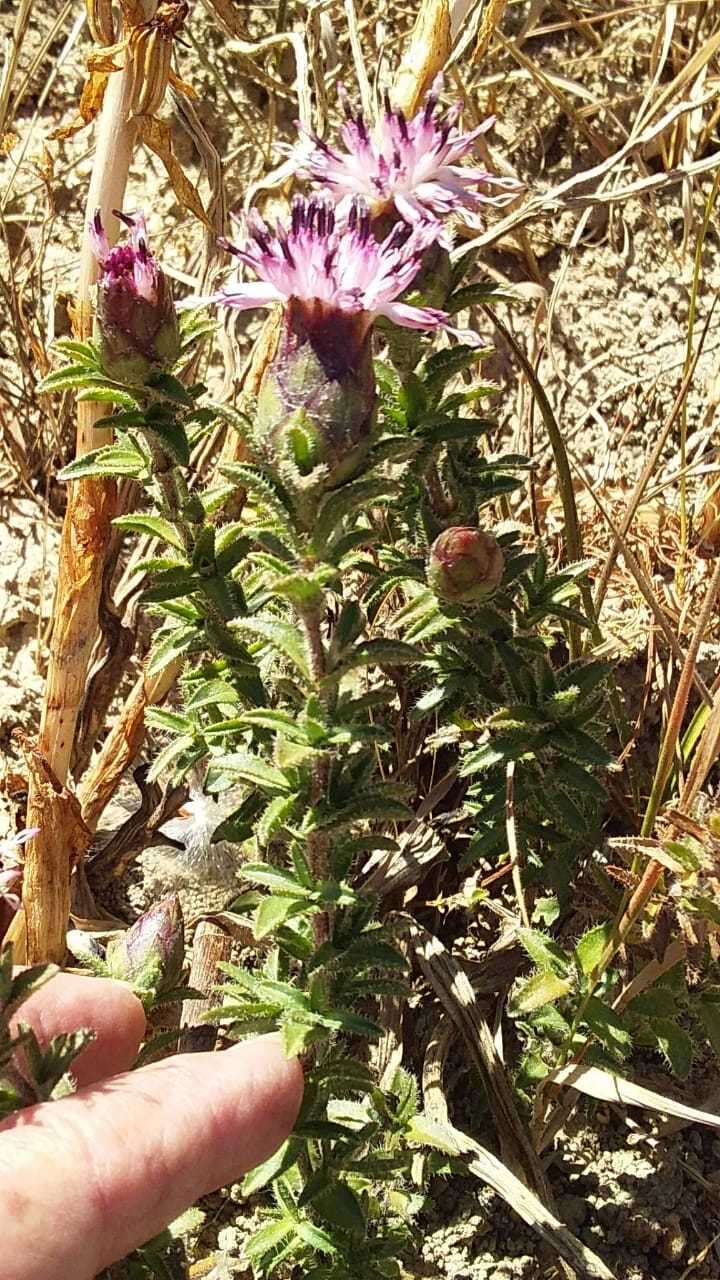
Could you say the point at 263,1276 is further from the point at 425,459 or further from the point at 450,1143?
the point at 425,459

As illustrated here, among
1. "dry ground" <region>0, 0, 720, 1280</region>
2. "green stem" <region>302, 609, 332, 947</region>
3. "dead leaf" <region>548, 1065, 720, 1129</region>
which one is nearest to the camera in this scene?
"green stem" <region>302, 609, 332, 947</region>

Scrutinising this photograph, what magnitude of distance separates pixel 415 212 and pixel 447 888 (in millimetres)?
1706

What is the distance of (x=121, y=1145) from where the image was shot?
5.84 ft

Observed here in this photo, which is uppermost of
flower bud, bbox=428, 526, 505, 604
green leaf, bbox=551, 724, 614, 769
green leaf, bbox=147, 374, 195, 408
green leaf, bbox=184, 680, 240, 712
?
green leaf, bbox=147, 374, 195, 408

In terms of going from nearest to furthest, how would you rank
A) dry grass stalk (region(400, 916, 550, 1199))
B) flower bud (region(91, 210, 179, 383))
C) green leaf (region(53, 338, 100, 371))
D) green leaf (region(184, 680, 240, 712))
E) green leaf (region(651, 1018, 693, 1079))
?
flower bud (region(91, 210, 179, 383)) → green leaf (region(53, 338, 100, 371)) → green leaf (region(184, 680, 240, 712)) → green leaf (region(651, 1018, 693, 1079)) → dry grass stalk (region(400, 916, 550, 1199))

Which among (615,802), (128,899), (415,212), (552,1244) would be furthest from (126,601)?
(552,1244)

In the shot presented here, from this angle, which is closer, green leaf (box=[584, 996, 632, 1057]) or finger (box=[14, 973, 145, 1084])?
finger (box=[14, 973, 145, 1084])

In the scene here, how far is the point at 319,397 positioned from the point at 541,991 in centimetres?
140

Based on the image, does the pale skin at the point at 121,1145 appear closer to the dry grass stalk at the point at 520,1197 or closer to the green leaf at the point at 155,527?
the dry grass stalk at the point at 520,1197

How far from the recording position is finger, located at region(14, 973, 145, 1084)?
216 cm

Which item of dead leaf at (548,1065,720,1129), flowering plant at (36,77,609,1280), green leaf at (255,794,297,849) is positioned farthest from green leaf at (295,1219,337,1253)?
green leaf at (255,794,297,849)

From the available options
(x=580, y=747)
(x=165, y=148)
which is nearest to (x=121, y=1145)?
(x=580, y=747)

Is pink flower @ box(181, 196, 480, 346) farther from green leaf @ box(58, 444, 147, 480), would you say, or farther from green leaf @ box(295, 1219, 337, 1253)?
green leaf @ box(295, 1219, 337, 1253)

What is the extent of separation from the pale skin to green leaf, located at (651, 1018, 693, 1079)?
0.85 metres
